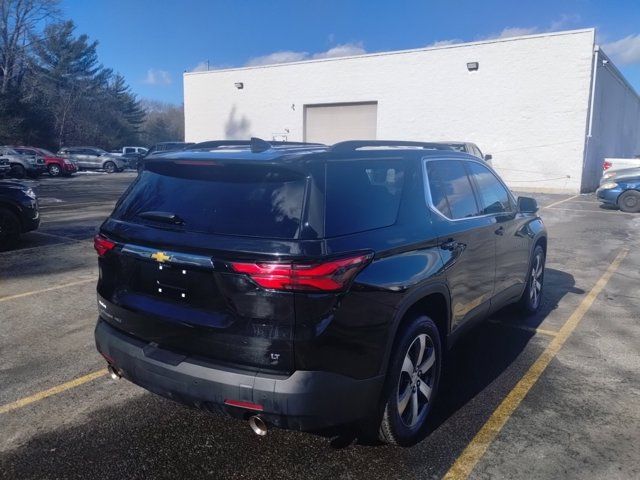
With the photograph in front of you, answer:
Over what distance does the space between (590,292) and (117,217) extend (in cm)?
609

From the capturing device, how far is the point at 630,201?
16641mm

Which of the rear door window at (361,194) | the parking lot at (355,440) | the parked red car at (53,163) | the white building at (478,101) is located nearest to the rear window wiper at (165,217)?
the rear door window at (361,194)

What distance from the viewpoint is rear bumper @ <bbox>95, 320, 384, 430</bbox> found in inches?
98.9

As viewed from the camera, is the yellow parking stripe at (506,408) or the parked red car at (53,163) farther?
the parked red car at (53,163)

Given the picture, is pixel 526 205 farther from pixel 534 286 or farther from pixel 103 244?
pixel 103 244

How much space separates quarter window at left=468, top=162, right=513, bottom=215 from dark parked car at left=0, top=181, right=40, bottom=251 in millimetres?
7870

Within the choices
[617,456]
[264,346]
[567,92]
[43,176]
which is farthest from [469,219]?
[43,176]

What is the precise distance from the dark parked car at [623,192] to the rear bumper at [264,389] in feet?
55.4

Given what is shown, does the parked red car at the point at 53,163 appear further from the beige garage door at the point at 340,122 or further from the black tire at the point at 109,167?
the beige garage door at the point at 340,122

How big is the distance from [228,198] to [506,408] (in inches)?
95.1

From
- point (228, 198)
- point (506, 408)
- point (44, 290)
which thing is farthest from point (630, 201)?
point (228, 198)

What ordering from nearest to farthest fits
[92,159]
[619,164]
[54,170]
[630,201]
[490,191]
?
[490,191]
[630,201]
[619,164]
[54,170]
[92,159]

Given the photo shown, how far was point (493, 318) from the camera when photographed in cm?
565

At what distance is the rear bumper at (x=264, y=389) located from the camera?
2512mm
